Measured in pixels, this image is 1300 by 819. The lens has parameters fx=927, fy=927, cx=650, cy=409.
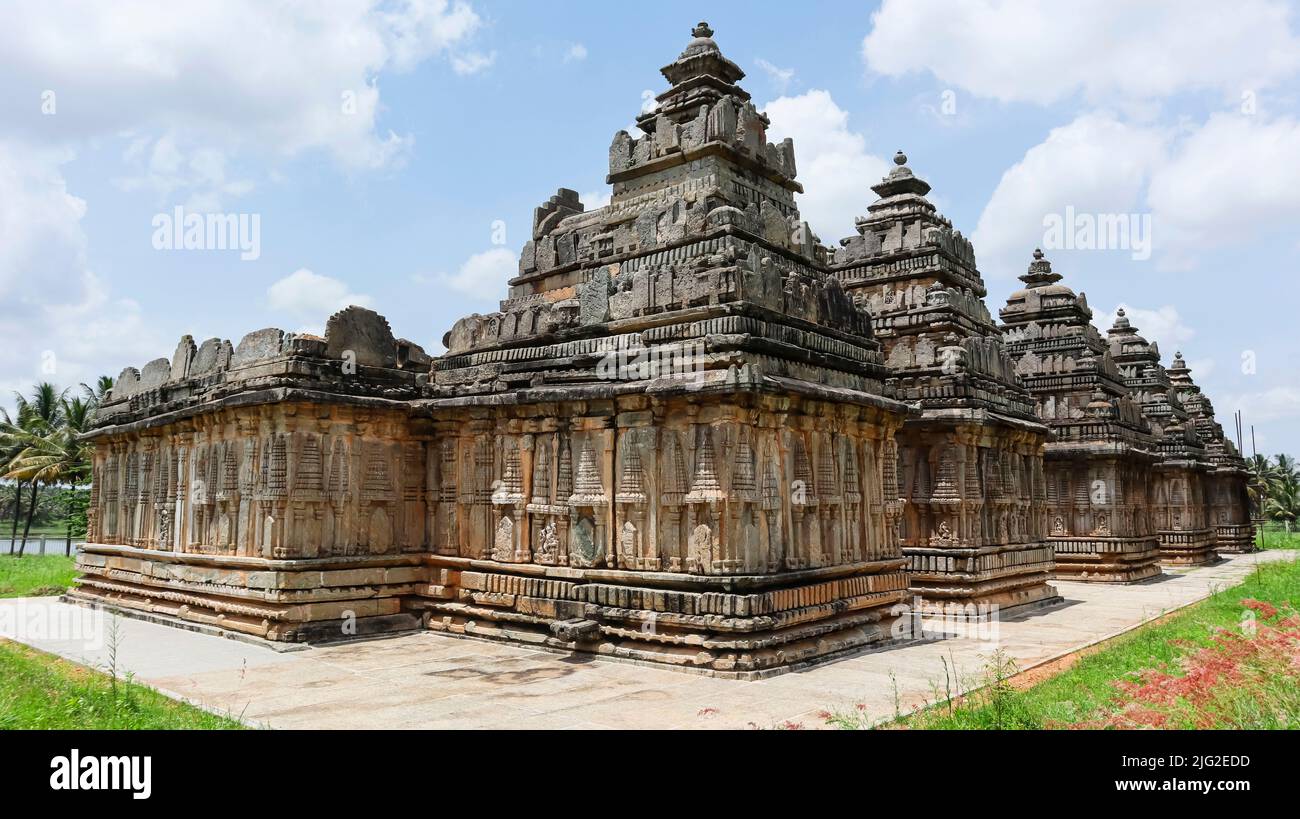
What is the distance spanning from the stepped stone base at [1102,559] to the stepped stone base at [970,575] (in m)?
7.95

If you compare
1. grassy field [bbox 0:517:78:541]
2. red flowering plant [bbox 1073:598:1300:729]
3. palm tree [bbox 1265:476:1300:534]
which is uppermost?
palm tree [bbox 1265:476:1300:534]

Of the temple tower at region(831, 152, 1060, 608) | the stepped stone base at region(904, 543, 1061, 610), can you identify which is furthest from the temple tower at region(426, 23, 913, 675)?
the temple tower at region(831, 152, 1060, 608)

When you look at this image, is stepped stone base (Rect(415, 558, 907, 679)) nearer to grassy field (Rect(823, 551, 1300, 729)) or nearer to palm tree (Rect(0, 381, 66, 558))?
grassy field (Rect(823, 551, 1300, 729))

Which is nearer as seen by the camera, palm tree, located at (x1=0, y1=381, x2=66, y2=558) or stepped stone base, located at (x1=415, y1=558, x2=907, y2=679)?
stepped stone base, located at (x1=415, y1=558, x2=907, y2=679)

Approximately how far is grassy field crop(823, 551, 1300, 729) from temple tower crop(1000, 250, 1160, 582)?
13.5 meters

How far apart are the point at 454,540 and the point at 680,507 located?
4.80 m

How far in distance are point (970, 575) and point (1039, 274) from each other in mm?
15142

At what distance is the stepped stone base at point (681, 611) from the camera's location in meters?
11.2

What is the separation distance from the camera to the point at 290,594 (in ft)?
45.4

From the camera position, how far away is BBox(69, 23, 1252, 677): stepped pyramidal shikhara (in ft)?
38.9

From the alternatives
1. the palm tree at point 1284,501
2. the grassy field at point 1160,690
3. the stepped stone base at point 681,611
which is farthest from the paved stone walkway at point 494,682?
the palm tree at point 1284,501

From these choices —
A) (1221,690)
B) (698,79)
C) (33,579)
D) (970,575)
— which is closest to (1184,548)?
(970,575)
